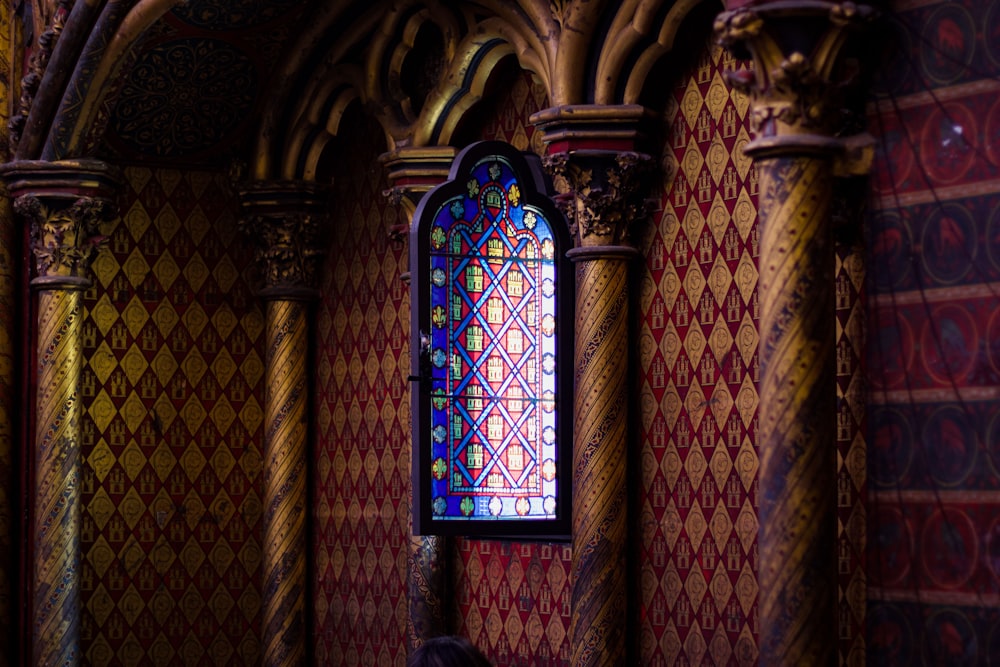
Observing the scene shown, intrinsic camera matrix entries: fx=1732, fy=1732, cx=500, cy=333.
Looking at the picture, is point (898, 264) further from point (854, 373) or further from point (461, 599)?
point (461, 599)

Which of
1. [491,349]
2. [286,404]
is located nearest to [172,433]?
[286,404]

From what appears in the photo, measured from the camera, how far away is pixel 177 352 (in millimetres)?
9547

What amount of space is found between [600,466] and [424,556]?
4.88 feet

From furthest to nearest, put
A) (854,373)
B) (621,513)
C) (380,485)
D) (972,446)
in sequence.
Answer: (380,485), (621,513), (854,373), (972,446)

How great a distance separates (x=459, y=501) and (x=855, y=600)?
1804 mm

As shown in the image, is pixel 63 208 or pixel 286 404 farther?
pixel 286 404

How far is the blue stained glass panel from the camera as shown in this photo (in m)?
7.26

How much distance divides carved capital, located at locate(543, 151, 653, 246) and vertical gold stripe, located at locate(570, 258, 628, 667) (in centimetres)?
12

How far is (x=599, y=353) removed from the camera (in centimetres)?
704

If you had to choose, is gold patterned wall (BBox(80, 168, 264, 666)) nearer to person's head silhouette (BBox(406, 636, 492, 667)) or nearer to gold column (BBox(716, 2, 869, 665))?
gold column (BBox(716, 2, 869, 665))

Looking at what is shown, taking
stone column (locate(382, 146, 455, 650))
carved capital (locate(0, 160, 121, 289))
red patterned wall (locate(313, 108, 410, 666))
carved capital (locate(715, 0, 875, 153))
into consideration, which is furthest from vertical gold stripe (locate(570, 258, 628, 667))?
carved capital (locate(0, 160, 121, 289))

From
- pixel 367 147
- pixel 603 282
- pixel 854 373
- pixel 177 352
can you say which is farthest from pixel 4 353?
pixel 854 373

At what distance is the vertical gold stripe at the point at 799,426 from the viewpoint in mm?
5566

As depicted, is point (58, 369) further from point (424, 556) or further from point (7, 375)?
point (424, 556)
